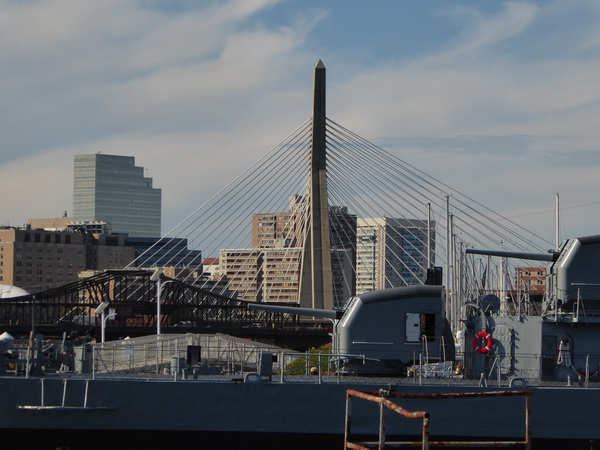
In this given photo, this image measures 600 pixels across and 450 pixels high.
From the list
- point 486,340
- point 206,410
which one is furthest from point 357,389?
point 486,340

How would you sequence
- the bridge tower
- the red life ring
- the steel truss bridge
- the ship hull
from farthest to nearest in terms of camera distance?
the steel truss bridge, the bridge tower, the red life ring, the ship hull

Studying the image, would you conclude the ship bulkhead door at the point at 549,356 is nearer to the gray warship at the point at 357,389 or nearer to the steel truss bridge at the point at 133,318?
the gray warship at the point at 357,389

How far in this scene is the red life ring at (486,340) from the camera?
96.9ft

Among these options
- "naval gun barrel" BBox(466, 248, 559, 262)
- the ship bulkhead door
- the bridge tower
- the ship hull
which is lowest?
the ship hull

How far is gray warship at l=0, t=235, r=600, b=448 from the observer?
27.5 metres

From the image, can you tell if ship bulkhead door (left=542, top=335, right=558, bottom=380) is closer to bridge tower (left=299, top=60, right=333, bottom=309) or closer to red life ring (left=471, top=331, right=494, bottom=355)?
red life ring (left=471, top=331, right=494, bottom=355)

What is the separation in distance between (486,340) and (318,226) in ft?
144

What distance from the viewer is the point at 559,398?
2797 centimetres

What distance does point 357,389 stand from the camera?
27109 millimetres

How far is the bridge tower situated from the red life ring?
1608 inches

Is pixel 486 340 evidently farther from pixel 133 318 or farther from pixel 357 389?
pixel 133 318

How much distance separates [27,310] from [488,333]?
337ft

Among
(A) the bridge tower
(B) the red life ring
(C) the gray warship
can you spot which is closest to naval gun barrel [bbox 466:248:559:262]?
(C) the gray warship

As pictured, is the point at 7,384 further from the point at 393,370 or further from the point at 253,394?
the point at 393,370
